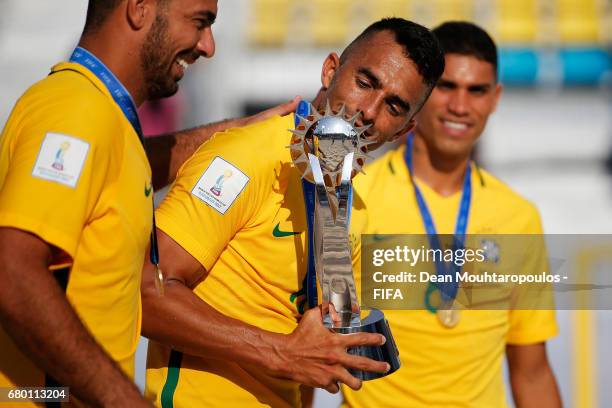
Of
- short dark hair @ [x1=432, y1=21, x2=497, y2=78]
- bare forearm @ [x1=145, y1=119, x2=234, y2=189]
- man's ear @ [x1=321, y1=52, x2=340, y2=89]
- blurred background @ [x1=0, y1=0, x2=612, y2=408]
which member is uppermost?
blurred background @ [x1=0, y1=0, x2=612, y2=408]

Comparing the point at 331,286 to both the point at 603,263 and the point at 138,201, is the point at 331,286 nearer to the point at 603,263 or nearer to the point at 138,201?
the point at 138,201

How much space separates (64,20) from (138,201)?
46.5 feet

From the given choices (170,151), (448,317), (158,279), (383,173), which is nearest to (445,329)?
(448,317)

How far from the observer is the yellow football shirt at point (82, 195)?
6.81ft

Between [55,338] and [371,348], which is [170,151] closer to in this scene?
[371,348]

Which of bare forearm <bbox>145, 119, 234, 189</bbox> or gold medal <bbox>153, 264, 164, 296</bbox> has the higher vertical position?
bare forearm <bbox>145, 119, 234, 189</bbox>

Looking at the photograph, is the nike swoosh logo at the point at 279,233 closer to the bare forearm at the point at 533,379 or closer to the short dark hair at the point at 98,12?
the short dark hair at the point at 98,12

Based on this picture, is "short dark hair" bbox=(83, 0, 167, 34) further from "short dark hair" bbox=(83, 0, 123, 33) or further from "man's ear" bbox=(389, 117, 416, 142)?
"man's ear" bbox=(389, 117, 416, 142)

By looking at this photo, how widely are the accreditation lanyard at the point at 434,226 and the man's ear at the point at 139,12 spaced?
6.22ft

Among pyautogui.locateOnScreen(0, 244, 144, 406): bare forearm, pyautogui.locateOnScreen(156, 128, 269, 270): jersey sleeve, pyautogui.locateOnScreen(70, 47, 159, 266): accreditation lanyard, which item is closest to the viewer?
pyautogui.locateOnScreen(0, 244, 144, 406): bare forearm

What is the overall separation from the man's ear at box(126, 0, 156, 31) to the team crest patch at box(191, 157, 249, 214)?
1.91 ft

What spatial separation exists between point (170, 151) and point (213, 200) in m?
0.65

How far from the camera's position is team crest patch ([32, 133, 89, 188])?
2080mm

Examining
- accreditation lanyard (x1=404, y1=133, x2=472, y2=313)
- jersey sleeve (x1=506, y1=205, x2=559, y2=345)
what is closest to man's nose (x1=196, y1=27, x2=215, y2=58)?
accreditation lanyard (x1=404, y1=133, x2=472, y2=313)
